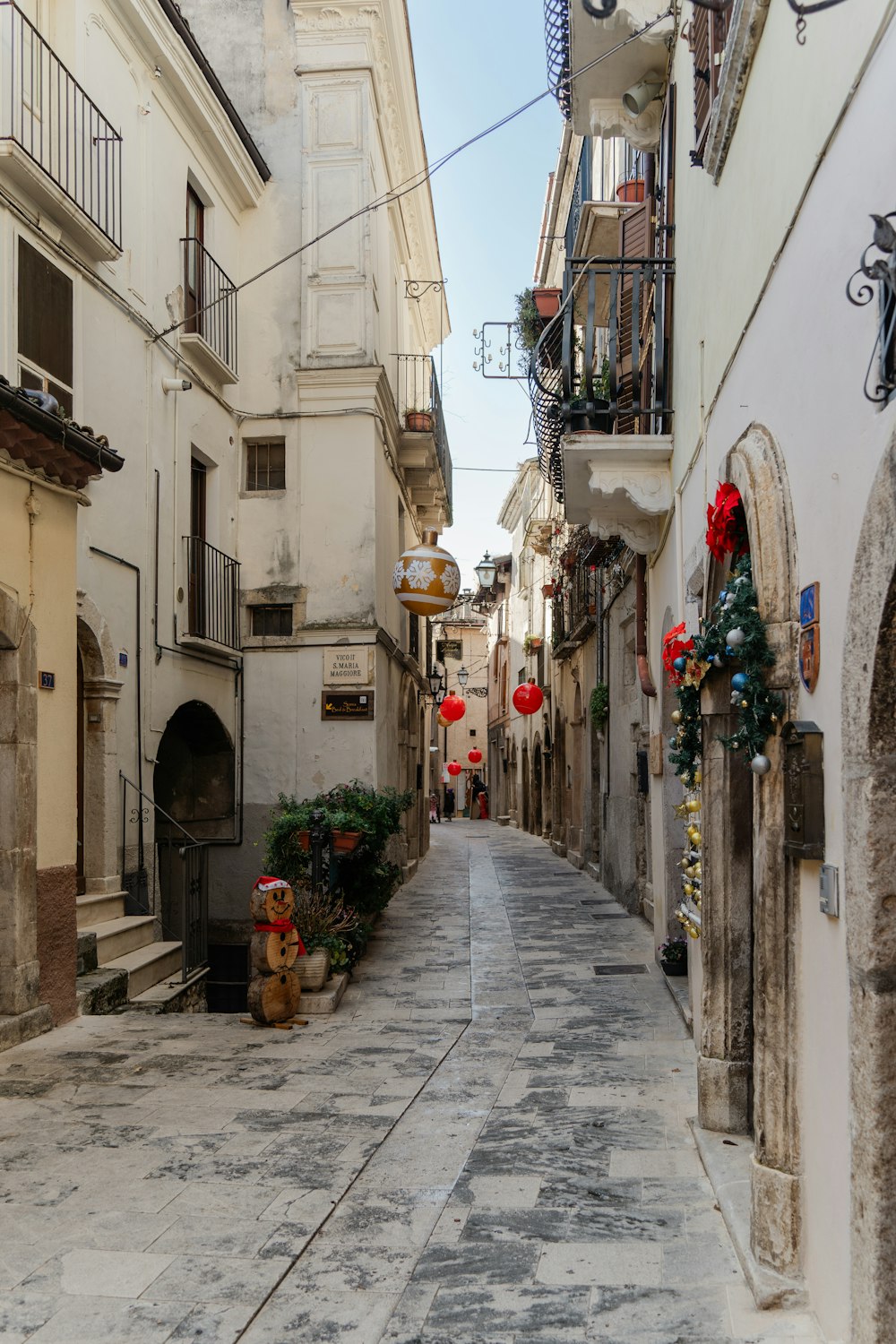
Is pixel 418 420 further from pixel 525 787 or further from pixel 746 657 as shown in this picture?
pixel 525 787

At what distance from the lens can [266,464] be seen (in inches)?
606

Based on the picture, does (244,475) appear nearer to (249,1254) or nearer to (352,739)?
(352,739)

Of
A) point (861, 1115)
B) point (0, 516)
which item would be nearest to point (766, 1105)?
point (861, 1115)

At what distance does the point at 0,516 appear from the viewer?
24.0ft

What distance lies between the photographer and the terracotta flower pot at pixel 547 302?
1386 cm

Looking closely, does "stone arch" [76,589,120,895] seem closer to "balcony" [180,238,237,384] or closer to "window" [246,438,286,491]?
"balcony" [180,238,237,384]

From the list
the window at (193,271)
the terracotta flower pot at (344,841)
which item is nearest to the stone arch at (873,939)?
the terracotta flower pot at (344,841)

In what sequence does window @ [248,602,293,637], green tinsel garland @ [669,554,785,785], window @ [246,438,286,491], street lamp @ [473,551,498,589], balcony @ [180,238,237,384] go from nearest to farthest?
green tinsel garland @ [669,554,785,785] < balcony @ [180,238,237,384] < window @ [248,602,293,637] < window @ [246,438,286,491] < street lamp @ [473,551,498,589]

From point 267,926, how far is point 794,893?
5.22m

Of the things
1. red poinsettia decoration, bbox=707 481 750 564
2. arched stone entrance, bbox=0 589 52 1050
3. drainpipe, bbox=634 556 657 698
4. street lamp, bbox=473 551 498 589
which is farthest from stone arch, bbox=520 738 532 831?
red poinsettia decoration, bbox=707 481 750 564

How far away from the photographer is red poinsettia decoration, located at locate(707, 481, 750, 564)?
4738 mm

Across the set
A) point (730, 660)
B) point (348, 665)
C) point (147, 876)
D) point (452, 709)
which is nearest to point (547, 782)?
point (452, 709)

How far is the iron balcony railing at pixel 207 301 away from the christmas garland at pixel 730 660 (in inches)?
348

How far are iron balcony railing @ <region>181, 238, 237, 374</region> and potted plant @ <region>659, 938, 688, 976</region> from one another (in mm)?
8157
